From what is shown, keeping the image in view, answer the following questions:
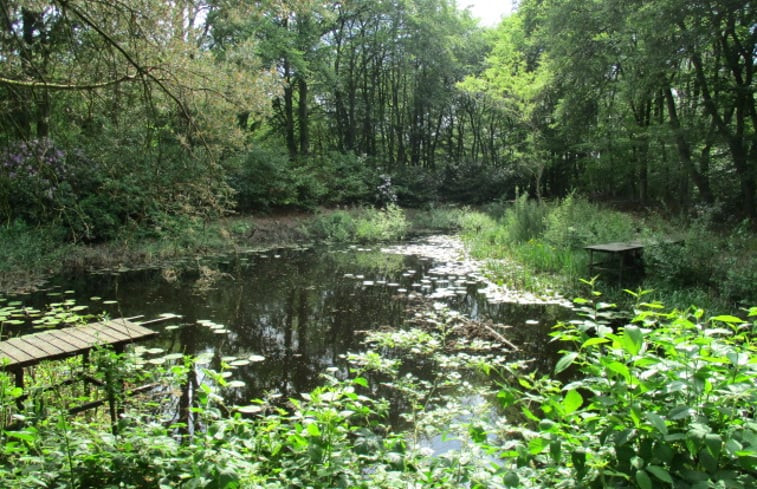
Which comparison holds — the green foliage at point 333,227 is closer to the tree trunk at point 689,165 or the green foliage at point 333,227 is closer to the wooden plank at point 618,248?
the wooden plank at point 618,248

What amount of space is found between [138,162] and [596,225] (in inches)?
328

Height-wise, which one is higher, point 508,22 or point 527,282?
point 508,22

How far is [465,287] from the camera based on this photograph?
7.82 metres

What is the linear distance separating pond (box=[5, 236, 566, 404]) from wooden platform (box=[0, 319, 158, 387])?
36 centimetres

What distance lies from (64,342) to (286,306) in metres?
3.61

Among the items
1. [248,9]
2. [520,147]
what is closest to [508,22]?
[520,147]

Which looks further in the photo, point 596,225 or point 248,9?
point 596,225

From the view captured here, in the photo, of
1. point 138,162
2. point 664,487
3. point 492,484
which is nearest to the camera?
point 664,487

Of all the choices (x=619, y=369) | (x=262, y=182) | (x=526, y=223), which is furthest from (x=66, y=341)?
(x=262, y=182)

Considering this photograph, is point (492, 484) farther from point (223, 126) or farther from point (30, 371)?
point (30, 371)

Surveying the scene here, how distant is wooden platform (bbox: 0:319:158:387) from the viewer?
3.04m

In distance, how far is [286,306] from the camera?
6832 millimetres

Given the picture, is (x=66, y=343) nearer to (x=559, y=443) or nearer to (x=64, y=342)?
(x=64, y=342)

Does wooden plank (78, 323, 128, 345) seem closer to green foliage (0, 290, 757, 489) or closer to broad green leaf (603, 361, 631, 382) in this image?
green foliage (0, 290, 757, 489)
